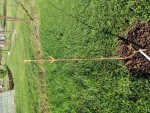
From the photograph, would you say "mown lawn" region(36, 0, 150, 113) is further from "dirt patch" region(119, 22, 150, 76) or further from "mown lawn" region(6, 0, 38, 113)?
"mown lawn" region(6, 0, 38, 113)

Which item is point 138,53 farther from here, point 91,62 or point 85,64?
point 85,64

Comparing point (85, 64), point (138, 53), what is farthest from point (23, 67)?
point (138, 53)

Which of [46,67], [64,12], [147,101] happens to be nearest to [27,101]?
[46,67]

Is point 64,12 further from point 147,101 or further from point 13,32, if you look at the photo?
point 13,32

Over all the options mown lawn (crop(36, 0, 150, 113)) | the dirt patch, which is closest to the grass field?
mown lawn (crop(36, 0, 150, 113))

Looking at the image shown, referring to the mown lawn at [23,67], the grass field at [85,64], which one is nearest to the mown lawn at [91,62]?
the grass field at [85,64]

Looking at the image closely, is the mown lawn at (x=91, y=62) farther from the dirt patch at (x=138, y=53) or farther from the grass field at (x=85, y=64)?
the dirt patch at (x=138, y=53)
